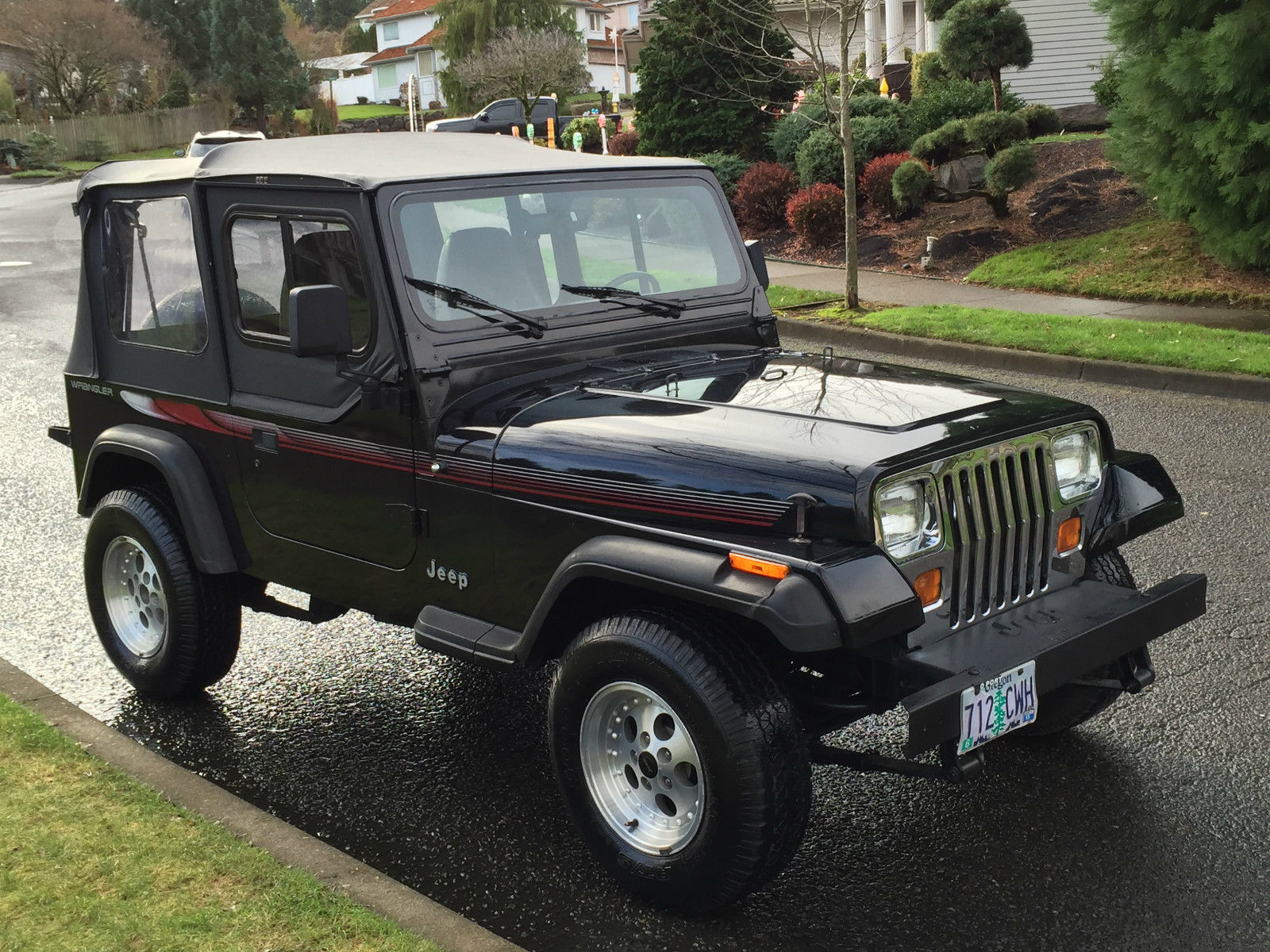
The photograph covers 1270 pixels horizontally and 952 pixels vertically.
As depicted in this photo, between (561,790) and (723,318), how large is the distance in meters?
1.90

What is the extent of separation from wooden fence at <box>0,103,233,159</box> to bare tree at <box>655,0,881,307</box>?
3275 centimetres

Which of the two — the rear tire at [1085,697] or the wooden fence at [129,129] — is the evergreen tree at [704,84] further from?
the wooden fence at [129,129]

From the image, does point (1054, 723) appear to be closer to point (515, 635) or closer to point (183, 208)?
point (515, 635)

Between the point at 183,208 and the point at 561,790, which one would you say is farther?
the point at 183,208

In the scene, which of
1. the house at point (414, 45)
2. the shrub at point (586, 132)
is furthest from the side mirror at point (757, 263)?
the house at point (414, 45)

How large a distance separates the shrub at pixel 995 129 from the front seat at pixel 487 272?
47.1 ft

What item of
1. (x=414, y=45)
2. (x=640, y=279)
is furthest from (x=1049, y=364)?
(x=414, y=45)

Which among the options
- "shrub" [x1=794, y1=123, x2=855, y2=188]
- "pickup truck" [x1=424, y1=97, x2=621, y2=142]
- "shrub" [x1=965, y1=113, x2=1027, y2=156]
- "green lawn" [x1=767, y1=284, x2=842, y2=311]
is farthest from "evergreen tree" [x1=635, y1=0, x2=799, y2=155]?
"pickup truck" [x1=424, y1=97, x2=621, y2=142]

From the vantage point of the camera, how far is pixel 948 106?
779 inches

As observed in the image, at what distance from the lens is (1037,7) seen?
26969 mm

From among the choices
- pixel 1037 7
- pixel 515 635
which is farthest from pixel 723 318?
pixel 1037 7

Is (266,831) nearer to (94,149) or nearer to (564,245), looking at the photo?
(564,245)

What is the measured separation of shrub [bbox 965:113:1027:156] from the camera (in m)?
17.5

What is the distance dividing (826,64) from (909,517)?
1283cm
